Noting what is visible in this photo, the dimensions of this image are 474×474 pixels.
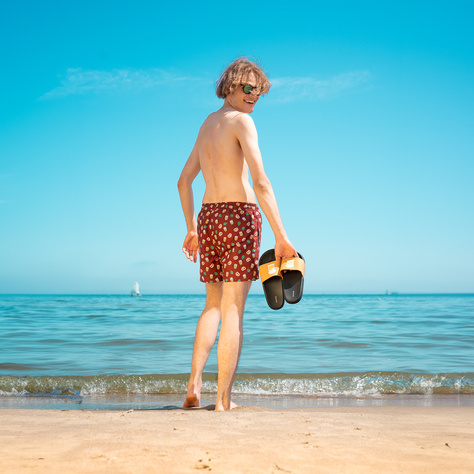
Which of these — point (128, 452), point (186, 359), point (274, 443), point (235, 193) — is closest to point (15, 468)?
point (128, 452)

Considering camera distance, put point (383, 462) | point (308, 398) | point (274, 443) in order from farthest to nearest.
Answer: point (308, 398), point (274, 443), point (383, 462)

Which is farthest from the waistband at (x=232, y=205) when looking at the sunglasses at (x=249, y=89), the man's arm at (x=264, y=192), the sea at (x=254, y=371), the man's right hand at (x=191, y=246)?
the sea at (x=254, y=371)

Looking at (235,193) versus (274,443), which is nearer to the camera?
(274,443)

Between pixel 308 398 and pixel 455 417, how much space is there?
1.39 metres

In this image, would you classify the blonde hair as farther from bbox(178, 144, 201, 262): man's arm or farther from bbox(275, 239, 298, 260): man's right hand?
bbox(275, 239, 298, 260): man's right hand

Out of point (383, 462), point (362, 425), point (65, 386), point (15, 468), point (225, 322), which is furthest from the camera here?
point (65, 386)

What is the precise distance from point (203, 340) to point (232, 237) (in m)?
0.71

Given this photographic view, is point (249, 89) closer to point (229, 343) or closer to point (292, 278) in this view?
point (292, 278)

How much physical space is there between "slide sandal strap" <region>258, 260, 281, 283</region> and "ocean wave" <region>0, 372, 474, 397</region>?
5.96 feet

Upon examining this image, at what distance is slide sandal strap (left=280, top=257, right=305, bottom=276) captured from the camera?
2.92 m

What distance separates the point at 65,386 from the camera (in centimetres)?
447

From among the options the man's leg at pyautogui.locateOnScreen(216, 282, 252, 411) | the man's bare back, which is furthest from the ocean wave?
the man's bare back

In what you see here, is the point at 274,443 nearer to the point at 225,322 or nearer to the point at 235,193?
the point at 225,322

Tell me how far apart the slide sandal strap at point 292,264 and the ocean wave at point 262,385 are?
1848 millimetres
